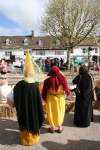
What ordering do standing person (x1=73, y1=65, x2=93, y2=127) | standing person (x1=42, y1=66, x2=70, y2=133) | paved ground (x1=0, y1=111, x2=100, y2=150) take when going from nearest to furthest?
1. paved ground (x1=0, y1=111, x2=100, y2=150)
2. standing person (x1=42, y1=66, x2=70, y2=133)
3. standing person (x1=73, y1=65, x2=93, y2=127)

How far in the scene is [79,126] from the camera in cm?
1118

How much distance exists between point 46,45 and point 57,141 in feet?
261

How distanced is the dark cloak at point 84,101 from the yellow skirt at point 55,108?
91cm

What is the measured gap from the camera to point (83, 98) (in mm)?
11008

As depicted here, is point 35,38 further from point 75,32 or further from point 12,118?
point 12,118

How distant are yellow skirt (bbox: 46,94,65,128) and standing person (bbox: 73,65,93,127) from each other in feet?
2.98

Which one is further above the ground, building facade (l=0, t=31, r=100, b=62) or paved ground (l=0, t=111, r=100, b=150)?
building facade (l=0, t=31, r=100, b=62)

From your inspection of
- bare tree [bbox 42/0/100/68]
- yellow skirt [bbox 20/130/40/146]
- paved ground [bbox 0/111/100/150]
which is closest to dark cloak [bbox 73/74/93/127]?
paved ground [bbox 0/111/100/150]

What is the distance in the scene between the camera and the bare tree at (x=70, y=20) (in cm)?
5381

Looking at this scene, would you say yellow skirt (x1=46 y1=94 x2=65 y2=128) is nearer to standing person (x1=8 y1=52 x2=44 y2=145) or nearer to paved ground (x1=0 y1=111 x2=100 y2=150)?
paved ground (x1=0 y1=111 x2=100 y2=150)

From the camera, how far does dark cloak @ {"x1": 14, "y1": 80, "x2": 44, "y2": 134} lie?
9195mm

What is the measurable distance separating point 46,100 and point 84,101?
1.22 metres

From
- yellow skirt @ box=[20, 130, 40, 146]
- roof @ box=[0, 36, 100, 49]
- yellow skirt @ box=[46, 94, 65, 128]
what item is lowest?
yellow skirt @ box=[20, 130, 40, 146]

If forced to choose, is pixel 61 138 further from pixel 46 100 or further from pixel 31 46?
pixel 31 46
